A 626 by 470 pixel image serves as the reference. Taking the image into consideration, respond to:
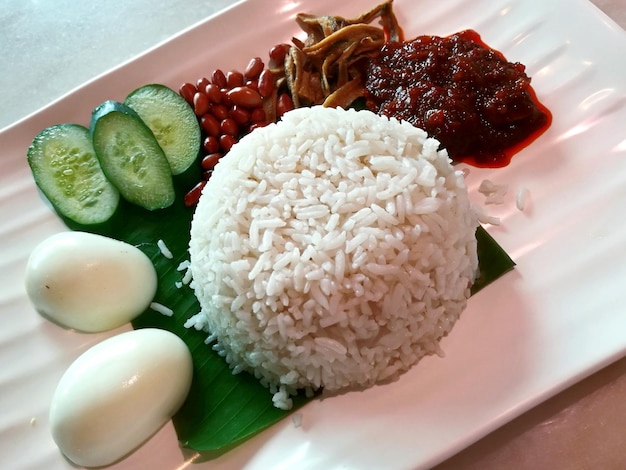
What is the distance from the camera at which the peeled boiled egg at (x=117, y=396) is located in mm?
2039

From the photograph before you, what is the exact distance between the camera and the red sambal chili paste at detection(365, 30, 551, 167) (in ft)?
8.93

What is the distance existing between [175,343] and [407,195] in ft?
3.37

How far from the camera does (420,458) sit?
1941 millimetres

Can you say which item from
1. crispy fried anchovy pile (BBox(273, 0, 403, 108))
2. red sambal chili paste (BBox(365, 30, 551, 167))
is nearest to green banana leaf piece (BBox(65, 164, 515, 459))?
red sambal chili paste (BBox(365, 30, 551, 167))

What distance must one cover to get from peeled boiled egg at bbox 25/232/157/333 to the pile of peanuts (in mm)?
521

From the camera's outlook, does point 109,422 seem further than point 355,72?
No

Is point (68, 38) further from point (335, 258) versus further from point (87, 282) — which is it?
point (335, 258)

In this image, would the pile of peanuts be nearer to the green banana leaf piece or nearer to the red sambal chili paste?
the green banana leaf piece

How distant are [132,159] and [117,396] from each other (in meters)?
1.14

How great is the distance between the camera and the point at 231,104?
9.79 ft

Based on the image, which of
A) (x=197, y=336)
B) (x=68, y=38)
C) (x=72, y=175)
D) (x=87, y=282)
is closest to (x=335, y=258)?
(x=197, y=336)

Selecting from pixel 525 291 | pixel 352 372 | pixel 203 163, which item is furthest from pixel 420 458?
pixel 203 163

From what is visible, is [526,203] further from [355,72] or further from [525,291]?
[355,72]

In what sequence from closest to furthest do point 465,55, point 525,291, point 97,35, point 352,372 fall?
point 352,372
point 525,291
point 465,55
point 97,35
